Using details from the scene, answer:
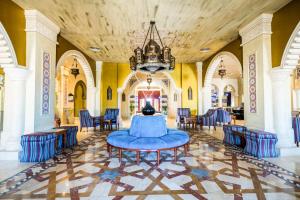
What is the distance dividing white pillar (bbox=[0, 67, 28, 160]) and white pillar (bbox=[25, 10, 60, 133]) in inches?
4.5

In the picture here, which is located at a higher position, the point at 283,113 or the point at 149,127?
Result: the point at 283,113

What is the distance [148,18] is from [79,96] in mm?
10923

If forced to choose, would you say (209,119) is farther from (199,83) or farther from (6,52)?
(6,52)

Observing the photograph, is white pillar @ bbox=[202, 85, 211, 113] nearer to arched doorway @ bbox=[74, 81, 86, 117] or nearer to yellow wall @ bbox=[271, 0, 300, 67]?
yellow wall @ bbox=[271, 0, 300, 67]

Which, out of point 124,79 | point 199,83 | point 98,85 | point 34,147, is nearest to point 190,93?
point 199,83

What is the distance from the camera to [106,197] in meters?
2.20

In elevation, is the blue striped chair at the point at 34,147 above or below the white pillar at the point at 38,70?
below

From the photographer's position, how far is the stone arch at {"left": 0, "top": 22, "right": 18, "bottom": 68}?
3.22 m

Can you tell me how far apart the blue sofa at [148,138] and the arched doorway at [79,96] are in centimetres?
1007

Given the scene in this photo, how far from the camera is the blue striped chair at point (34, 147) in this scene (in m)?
3.54

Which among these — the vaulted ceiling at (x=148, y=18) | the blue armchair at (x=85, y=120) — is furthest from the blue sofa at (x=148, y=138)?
the blue armchair at (x=85, y=120)

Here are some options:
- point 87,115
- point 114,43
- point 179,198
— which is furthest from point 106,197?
point 87,115

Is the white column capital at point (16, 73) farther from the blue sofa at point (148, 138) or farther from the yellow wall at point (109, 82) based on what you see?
the yellow wall at point (109, 82)

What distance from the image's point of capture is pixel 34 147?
11.7 feet
